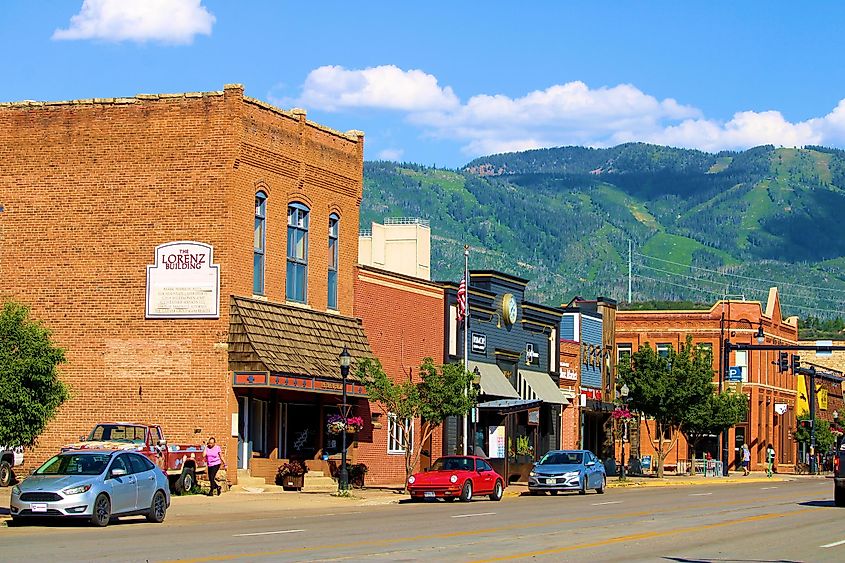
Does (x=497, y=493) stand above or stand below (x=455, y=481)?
below

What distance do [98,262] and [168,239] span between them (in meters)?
2.37

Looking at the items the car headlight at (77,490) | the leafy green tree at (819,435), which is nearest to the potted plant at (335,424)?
the car headlight at (77,490)

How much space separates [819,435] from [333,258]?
66704 millimetres

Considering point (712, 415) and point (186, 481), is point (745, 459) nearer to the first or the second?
point (712, 415)

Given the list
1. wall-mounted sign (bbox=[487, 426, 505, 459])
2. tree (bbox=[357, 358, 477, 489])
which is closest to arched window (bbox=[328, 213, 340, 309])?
tree (bbox=[357, 358, 477, 489])

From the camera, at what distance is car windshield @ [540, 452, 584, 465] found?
48312 millimetres

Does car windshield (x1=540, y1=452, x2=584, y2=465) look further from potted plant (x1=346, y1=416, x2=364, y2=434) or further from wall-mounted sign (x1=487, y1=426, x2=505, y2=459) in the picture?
wall-mounted sign (x1=487, y1=426, x2=505, y2=459)

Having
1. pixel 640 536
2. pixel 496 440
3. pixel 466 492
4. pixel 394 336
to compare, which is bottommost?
pixel 466 492

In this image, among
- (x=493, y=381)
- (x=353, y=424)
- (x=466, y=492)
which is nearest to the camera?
(x=466, y=492)

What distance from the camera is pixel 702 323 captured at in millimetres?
98125

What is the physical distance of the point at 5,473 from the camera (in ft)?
136

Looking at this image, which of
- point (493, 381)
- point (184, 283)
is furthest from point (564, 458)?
point (184, 283)

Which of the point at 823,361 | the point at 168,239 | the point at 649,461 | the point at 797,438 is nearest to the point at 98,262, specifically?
the point at 168,239

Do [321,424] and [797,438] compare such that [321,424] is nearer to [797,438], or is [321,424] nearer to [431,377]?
[431,377]
